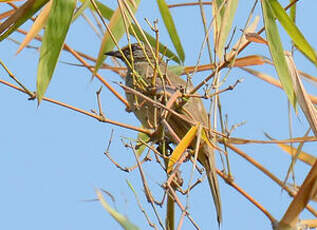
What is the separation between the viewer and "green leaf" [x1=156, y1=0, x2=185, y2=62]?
127 inches

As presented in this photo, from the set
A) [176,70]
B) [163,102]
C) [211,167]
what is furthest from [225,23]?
[211,167]

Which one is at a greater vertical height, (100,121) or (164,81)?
(164,81)

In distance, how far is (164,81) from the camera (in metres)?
2.44

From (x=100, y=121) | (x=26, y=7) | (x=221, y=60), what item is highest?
(x=221, y=60)

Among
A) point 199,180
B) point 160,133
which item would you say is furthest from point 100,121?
point 199,180

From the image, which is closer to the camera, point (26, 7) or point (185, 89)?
point (185, 89)

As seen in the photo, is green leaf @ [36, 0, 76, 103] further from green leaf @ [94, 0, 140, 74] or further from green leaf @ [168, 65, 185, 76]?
green leaf @ [168, 65, 185, 76]

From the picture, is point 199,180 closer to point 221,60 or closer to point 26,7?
point 221,60

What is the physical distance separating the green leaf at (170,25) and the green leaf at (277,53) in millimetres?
648

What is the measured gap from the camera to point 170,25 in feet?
10.6

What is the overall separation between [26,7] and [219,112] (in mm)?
961

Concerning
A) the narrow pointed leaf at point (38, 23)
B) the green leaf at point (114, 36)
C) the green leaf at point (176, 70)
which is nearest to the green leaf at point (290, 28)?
the green leaf at point (114, 36)

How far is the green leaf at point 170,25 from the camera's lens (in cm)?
322

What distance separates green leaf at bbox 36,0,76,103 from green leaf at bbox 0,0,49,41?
81 mm
